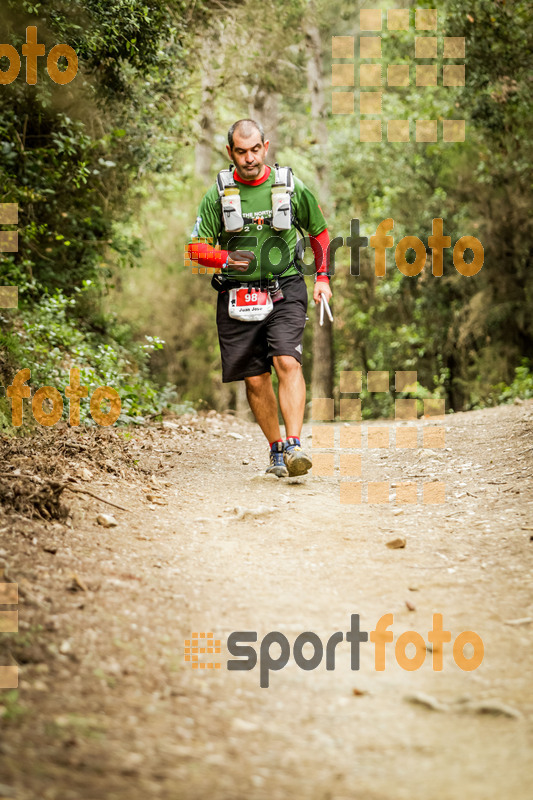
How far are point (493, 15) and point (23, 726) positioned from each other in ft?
34.3

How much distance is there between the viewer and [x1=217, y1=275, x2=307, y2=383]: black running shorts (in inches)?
206

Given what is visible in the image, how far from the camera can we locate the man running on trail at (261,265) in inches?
199

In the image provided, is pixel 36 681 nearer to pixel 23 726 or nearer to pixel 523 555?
pixel 23 726

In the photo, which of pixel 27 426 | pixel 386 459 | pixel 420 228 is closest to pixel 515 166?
pixel 420 228

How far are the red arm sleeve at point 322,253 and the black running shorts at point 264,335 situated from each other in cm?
16
